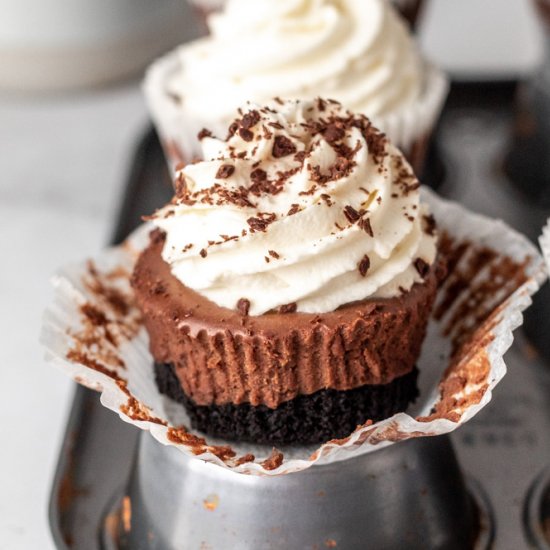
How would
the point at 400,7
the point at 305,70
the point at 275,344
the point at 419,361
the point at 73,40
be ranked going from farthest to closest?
1. the point at 73,40
2. the point at 400,7
3. the point at 305,70
4. the point at 419,361
5. the point at 275,344

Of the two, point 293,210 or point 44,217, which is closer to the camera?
point 293,210

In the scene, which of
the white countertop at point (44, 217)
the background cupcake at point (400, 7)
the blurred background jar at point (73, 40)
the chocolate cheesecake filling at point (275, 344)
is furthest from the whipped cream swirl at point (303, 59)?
the blurred background jar at point (73, 40)

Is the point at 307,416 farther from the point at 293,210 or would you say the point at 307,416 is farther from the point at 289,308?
the point at 293,210

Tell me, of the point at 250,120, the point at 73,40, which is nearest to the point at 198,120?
the point at 250,120

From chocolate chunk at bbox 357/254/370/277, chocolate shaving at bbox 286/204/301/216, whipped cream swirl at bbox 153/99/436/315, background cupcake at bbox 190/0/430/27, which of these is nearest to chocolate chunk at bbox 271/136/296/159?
whipped cream swirl at bbox 153/99/436/315

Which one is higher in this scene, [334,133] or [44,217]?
[334,133]

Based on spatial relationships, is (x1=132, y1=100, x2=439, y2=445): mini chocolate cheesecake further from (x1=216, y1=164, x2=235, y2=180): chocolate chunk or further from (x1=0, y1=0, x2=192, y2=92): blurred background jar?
(x1=0, y1=0, x2=192, y2=92): blurred background jar

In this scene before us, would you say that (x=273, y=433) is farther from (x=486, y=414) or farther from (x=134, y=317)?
(x=486, y=414)
